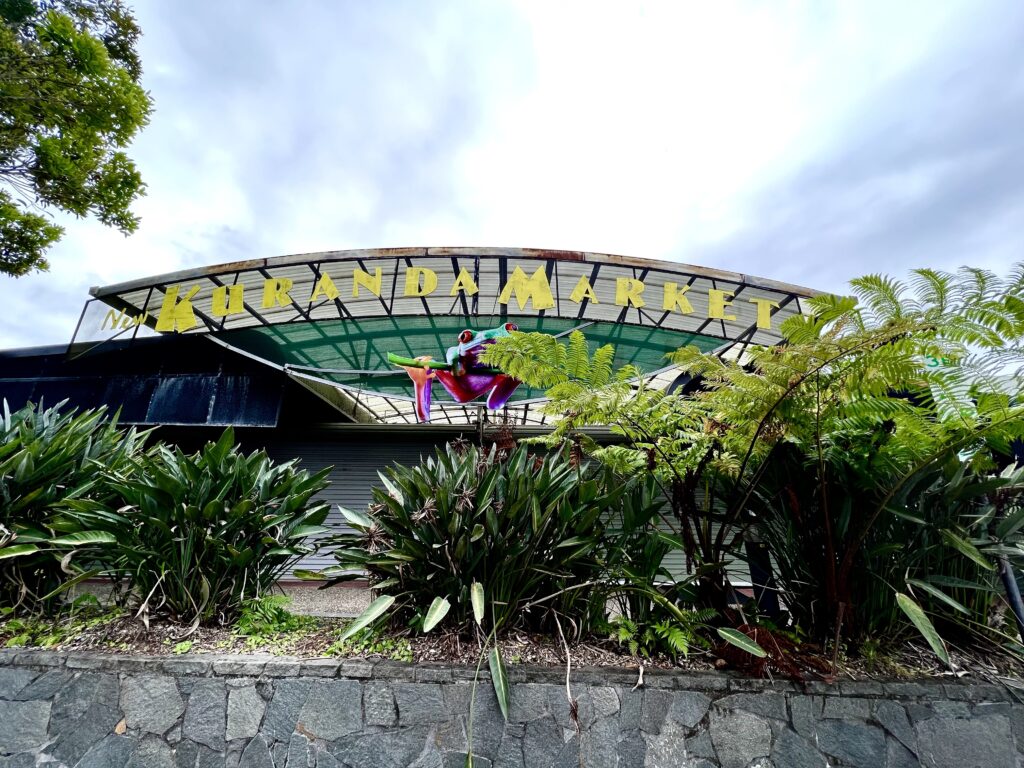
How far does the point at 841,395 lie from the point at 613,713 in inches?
82.9

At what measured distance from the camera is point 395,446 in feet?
33.6

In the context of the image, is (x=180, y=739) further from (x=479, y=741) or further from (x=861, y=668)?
(x=861, y=668)

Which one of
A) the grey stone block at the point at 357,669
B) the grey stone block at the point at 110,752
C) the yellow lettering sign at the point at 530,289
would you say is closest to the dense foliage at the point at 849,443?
the grey stone block at the point at 357,669

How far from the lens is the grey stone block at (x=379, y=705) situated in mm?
2553

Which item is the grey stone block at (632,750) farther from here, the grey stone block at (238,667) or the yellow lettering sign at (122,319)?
the yellow lettering sign at (122,319)

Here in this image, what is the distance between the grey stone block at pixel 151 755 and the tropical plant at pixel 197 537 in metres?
0.61

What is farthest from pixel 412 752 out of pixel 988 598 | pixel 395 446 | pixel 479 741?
pixel 395 446

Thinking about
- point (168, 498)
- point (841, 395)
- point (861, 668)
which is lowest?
point (861, 668)

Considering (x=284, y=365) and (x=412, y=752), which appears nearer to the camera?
Answer: (x=412, y=752)

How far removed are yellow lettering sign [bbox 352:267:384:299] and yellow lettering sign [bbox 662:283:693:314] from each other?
509cm

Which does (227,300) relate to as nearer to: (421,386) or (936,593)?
(421,386)

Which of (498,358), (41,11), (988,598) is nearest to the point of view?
(988,598)

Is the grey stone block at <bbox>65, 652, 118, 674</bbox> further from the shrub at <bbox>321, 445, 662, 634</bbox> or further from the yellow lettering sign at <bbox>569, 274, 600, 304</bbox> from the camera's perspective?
the yellow lettering sign at <bbox>569, 274, 600, 304</bbox>

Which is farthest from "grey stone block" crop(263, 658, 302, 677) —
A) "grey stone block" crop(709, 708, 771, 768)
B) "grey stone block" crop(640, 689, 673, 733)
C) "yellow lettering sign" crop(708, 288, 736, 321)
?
"yellow lettering sign" crop(708, 288, 736, 321)
